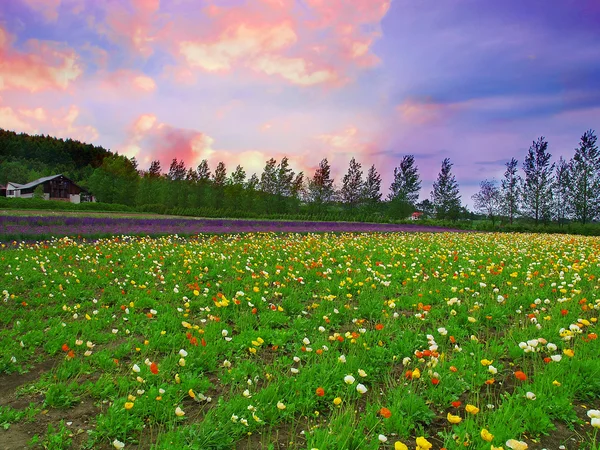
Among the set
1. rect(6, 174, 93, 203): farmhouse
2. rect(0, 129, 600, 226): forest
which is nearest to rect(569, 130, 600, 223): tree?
rect(0, 129, 600, 226): forest

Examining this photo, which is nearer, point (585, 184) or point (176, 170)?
point (585, 184)

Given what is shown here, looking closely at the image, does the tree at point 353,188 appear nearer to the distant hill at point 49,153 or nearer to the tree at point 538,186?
the tree at point 538,186

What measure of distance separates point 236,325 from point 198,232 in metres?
11.2

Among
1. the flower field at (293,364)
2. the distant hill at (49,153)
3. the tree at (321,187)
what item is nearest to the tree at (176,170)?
the tree at (321,187)

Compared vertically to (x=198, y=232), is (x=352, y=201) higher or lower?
higher

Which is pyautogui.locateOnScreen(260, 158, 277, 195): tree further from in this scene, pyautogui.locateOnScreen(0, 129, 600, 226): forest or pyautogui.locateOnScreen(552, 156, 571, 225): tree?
pyautogui.locateOnScreen(552, 156, 571, 225): tree

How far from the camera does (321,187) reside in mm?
49625

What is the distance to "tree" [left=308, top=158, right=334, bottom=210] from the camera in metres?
49.1

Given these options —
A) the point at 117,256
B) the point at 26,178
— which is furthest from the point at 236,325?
the point at 26,178

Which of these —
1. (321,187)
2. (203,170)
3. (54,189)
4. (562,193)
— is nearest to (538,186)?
(562,193)

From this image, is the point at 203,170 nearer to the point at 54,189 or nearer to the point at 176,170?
the point at 176,170

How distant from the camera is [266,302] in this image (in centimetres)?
590

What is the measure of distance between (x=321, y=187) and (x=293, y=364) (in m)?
46.3

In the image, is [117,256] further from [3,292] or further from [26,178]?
[26,178]
